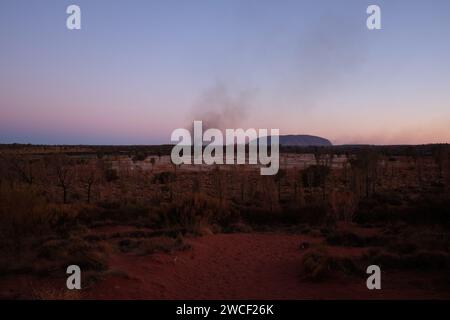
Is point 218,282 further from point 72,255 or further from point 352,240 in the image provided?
point 352,240

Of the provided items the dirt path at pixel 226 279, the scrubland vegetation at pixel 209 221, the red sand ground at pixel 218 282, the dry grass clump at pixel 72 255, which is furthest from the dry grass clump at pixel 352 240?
the dry grass clump at pixel 72 255

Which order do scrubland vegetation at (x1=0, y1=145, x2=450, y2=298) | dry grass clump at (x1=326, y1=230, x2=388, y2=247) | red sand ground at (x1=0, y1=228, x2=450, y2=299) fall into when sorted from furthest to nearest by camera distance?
dry grass clump at (x1=326, y1=230, x2=388, y2=247), scrubland vegetation at (x1=0, y1=145, x2=450, y2=298), red sand ground at (x1=0, y1=228, x2=450, y2=299)

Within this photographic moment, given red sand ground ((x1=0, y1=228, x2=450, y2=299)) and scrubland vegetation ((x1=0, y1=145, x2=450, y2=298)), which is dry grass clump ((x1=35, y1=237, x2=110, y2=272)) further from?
red sand ground ((x1=0, y1=228, x2=450, y2=299))

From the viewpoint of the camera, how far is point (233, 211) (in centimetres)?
1875

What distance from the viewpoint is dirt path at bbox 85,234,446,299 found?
8.37 m

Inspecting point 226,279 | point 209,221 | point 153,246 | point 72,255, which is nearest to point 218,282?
point 226,279

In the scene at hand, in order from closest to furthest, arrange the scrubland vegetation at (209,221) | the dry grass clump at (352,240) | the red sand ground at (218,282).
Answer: the red sand ground at (218,282) → the scrubland vegetation at (209,221) → the dry grass clump at (352,240)

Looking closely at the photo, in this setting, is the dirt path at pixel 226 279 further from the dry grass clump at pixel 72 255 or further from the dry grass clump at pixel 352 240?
the dry grass clump at pixel 352 240

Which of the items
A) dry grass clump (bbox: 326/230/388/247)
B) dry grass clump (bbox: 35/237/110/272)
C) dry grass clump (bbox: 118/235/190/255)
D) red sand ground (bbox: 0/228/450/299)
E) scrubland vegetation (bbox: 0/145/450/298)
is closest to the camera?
red sand ground (bbox: 0/228/450/299)

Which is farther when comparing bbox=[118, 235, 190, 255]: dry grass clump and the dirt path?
bbox=[118, 235, 190, 255]: dry grass clump

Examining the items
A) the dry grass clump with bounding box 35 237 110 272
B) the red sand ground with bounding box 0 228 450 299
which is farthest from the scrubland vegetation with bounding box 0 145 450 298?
the red sand ground with bounding box 0 228 450 299

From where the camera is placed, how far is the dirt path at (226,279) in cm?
837

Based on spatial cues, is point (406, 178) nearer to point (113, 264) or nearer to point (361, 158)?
point (361, 158)
